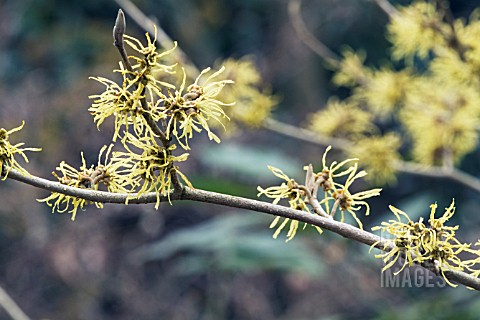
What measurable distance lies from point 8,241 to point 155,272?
800 millimetres

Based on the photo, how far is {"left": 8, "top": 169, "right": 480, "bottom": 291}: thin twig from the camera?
26.1 inches

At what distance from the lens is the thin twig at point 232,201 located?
664 millimetres

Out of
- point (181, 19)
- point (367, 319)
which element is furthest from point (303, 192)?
point (181, 19)

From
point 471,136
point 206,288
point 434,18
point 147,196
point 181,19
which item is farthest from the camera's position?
point 206,288

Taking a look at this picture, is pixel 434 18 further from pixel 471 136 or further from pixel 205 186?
pixel 205 186

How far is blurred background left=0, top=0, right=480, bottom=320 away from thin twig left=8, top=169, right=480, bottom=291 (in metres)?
2.40

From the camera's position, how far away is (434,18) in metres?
1.42

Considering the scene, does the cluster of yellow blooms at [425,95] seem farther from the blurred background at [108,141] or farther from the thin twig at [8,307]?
the blurred background at [108,141]

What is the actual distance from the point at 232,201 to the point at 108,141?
10.8 feet

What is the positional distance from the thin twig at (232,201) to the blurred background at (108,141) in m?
2.40

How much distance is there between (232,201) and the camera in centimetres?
68

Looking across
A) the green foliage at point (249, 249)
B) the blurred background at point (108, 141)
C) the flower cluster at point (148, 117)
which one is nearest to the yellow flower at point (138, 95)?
the flower cluster at point (148, 117)

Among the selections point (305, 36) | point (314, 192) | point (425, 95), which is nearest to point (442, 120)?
point (425, 95)

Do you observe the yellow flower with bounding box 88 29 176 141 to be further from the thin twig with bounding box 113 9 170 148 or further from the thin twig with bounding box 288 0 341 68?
the thin twig with bounding box 288 0 341 68
